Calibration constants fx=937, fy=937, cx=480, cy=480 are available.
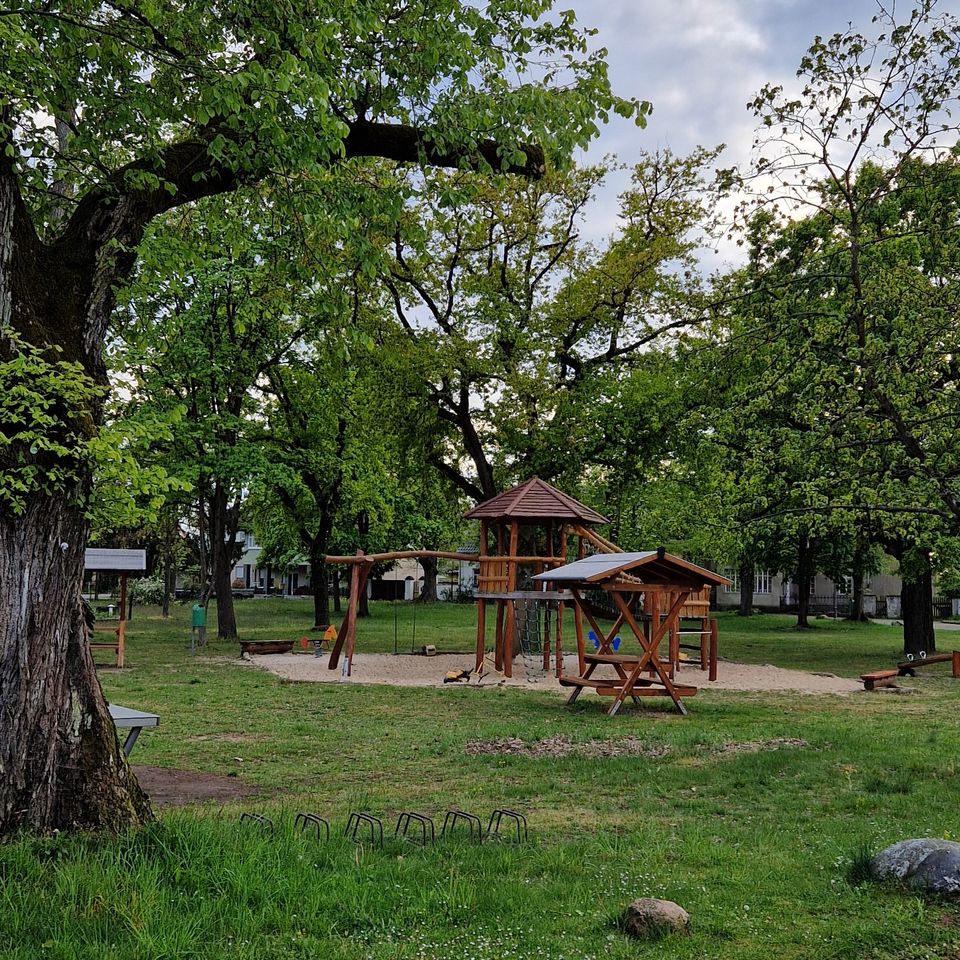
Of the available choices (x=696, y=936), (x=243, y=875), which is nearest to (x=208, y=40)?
(x=243, y=875)

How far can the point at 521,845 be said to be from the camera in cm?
639

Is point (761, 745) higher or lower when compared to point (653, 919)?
lower

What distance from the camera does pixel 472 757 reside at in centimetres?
1026

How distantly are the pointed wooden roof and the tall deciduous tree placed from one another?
42.7ft

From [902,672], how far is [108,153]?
59.3 ft

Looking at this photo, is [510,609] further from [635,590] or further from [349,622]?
[635,590]

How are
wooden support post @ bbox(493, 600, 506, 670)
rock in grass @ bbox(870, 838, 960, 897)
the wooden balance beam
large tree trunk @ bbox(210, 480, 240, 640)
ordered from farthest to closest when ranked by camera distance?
1. large tree trunk @ bbox(210, 480, 240, 640)
2. wooden support post @ bbox(493, 600, 506, 670)
3. the wooden balance beam
4. rock in grass @ bbox(870, 838, 960, 897)

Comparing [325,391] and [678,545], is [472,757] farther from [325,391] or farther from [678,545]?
[678,545]

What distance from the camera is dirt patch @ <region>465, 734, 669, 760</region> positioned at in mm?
10469

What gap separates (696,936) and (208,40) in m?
7.07

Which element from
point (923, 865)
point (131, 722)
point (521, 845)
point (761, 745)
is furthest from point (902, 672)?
point (131, 722)

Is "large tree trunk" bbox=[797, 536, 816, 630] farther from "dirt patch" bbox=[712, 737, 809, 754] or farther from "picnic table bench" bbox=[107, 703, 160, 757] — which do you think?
"picnic table bench" bbox=[107, 703, 160, 757]

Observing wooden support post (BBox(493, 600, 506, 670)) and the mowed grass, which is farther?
wooden support post (BBox(493, 600, 506, 670))

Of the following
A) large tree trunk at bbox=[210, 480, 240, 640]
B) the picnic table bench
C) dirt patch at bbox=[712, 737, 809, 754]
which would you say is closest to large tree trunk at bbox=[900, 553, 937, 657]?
dirt patch at bbox=[712, 737, 809, 754]
